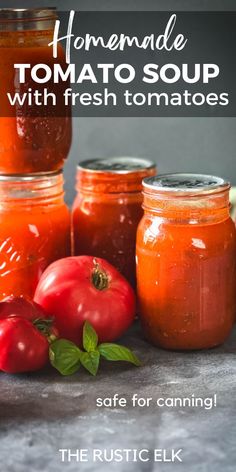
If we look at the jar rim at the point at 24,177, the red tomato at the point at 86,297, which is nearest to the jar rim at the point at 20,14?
the jar rim at the point at 24,177

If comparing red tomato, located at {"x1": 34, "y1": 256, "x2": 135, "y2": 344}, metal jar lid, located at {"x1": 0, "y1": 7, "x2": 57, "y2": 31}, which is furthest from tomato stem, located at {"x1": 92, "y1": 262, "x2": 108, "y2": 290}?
metal jar lid, located at {"x1": 0, "y1": 7, "x2": 57, "y2": 31}

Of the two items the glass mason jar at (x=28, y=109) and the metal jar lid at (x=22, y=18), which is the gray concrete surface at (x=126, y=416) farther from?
the metal jar lid at (x=22, y=18)

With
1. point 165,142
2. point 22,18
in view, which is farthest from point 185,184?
point 165,142

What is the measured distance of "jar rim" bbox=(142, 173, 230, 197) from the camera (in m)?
1.25

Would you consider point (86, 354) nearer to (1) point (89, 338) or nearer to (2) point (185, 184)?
(1) point (89, 338)

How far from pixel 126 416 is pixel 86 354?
0.16 m

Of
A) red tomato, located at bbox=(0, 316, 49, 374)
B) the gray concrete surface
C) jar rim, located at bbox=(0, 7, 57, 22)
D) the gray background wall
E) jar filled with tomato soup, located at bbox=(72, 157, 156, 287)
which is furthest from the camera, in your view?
the gray background wall

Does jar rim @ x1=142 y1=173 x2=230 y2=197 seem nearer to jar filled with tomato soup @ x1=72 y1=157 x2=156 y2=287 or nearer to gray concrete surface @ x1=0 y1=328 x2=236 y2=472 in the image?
jar filled with tomato soup @ x1=72 y1=157 x2=156 y2=287

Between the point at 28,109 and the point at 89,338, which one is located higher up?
the point at 28,109

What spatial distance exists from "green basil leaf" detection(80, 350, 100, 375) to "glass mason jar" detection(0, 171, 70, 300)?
8.0 inches

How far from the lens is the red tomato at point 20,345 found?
1178 mm

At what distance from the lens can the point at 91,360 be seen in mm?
1229

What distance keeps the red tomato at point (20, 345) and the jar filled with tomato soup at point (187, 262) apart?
0.20 metres

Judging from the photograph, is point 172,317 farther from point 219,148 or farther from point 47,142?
point 219,148
